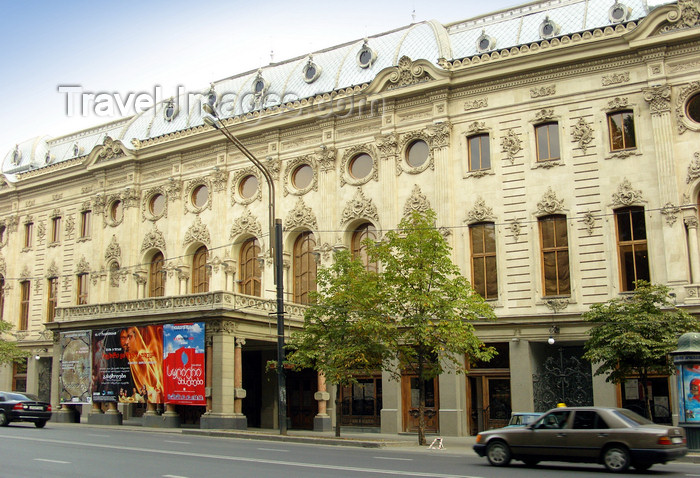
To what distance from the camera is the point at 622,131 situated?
32.4 metres

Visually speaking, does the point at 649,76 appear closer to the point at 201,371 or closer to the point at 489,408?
the point at 489,408

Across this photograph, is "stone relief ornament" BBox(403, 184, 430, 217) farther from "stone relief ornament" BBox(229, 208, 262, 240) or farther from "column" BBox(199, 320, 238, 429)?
"column" BBox(199, 320, 238, 429)

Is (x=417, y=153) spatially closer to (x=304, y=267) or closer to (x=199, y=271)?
(x=304, y=267)

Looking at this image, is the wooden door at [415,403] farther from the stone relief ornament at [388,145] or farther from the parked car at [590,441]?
the parked car at [590,441]

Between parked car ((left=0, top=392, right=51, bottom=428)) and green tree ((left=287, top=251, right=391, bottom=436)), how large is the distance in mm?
10754

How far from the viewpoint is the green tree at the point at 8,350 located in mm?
44781

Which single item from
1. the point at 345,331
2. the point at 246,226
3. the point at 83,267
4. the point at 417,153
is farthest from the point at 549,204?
the point at 83,267

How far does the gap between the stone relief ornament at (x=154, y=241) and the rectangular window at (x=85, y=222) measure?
5731 millimetres

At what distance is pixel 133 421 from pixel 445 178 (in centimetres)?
2100

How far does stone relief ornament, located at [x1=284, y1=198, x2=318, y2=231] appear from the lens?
129ft

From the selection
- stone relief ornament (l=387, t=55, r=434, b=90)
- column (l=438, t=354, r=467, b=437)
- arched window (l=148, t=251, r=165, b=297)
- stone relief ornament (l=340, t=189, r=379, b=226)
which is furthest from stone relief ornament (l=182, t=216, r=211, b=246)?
column (l=438, t=354, r=467, b=437)

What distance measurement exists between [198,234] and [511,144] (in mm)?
18466

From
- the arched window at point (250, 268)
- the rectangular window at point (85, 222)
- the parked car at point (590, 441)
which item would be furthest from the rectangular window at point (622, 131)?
the rectangular window at point (85, 222)

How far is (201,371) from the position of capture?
3269 centimetres
